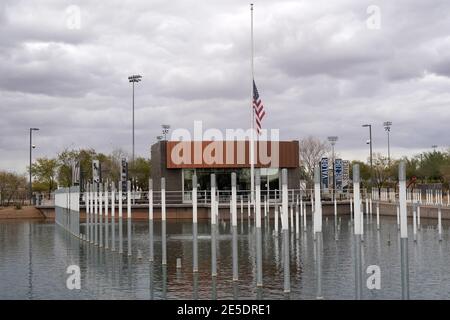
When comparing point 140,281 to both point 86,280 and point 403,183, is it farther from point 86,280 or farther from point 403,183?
point 403,183

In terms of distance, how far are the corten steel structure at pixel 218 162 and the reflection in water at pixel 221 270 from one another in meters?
29.7

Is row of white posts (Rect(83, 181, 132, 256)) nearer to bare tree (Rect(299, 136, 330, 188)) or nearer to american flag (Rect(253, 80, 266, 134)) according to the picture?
american flag (Rect(253, 80, 266, 134))

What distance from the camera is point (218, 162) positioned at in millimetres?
69062

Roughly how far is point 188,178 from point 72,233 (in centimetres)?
Answer: 2585

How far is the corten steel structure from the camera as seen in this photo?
6800 cm

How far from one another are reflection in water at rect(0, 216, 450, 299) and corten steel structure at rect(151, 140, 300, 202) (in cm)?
2966

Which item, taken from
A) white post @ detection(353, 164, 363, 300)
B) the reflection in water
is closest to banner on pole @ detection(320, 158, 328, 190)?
the reflection in water

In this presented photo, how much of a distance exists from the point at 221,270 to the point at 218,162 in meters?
44.9

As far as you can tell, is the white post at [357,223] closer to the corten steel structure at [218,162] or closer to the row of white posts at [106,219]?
the row of white posts at [106,219]

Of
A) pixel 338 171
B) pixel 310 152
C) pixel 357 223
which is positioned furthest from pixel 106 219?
pixel 310 152

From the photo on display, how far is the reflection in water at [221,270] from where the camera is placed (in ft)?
63.1

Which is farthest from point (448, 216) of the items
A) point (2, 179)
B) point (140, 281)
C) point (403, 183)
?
point (2, 179)

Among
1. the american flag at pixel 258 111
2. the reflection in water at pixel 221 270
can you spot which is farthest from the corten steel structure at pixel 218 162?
the american flag at pixel 258 111

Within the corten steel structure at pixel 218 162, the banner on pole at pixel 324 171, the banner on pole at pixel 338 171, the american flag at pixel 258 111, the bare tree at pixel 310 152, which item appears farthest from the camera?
the bare tree at pixel 310 152
